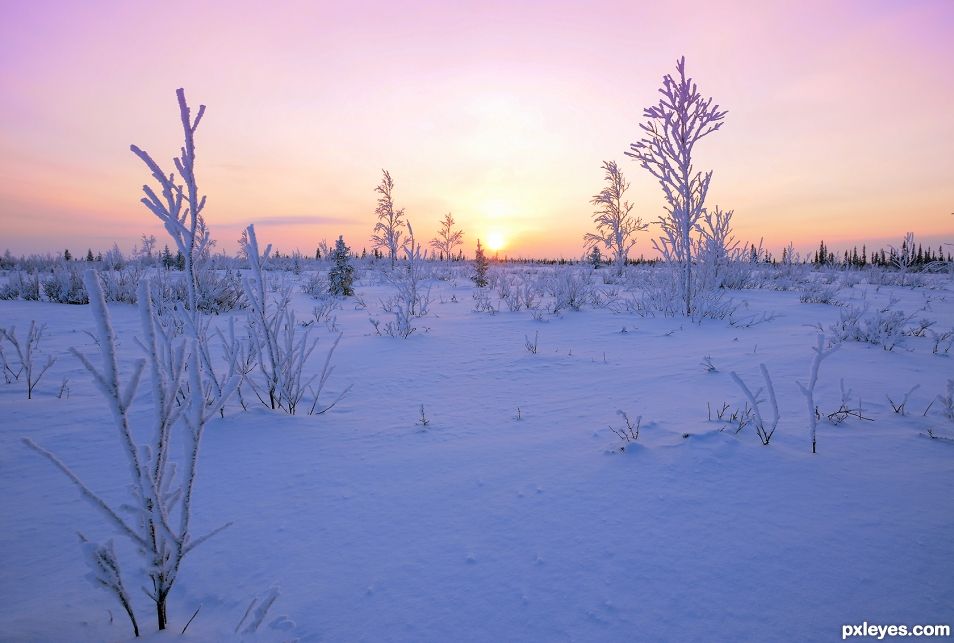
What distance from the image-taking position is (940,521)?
1.47 metres

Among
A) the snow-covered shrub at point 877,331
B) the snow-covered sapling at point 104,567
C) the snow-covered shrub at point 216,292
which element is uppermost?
the snow-covered shrub at point 216,292

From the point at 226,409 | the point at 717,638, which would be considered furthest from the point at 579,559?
the point at 226,409

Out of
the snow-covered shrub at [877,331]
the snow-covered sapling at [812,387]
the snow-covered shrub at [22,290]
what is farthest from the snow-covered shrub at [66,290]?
the snow-covered shrub at [877,331]

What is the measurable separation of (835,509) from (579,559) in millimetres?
981

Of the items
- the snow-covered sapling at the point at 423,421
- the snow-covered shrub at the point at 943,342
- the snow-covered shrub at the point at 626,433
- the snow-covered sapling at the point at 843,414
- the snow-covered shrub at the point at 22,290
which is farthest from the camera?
the snow-covered shrub at the point at 22,290

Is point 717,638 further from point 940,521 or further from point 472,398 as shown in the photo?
point 472,398

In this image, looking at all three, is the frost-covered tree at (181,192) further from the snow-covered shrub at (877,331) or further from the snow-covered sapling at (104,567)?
the snow-covered shrub at (877,331)

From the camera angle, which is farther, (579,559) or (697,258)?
(697,258)

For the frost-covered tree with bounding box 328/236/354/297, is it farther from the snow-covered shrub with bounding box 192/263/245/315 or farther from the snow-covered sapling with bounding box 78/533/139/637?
the snow-covered sapling with bounding box 78/533/139/637

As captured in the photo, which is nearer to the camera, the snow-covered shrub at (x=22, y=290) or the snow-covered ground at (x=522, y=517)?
the snow-covered ground at (x=522, y=517)

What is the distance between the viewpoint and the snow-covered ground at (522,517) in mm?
1151

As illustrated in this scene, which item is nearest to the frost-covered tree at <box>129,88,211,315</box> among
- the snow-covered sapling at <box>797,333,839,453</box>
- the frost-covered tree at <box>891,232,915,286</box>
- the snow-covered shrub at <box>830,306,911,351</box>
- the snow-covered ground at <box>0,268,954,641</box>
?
the snow-covered ground at <box>0,268,954,641</box>

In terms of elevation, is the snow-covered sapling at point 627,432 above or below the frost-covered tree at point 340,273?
below

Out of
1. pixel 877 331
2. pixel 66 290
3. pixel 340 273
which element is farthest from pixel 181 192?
pixel 340 273
